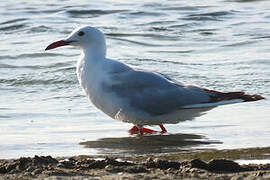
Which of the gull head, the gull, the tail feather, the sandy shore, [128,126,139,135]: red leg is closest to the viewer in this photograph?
the sandy shore

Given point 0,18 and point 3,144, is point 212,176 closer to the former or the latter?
point 3,144

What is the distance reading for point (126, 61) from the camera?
12.6m

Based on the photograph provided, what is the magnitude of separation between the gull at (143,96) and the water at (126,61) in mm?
236

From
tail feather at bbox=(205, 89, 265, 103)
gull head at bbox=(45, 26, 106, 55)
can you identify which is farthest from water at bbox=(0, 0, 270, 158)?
gull head at bbox=(45, 26, 106, 55)

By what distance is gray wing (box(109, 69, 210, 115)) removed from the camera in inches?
303

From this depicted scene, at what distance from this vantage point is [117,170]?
540cm

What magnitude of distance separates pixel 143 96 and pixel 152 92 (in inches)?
4.3

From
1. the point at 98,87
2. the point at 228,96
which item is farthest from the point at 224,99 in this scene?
the point at 98,87

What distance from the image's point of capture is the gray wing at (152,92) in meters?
7.70

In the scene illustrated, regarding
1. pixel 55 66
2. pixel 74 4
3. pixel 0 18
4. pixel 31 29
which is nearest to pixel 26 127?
pixel 55 66

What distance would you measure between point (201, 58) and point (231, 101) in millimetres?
4920

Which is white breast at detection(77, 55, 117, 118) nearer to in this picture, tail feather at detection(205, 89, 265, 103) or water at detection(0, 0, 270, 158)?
water at detection(0, 0, 270, 158)

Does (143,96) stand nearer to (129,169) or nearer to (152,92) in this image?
(152,92)

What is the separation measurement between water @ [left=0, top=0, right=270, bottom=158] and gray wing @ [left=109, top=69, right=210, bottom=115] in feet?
1.15
